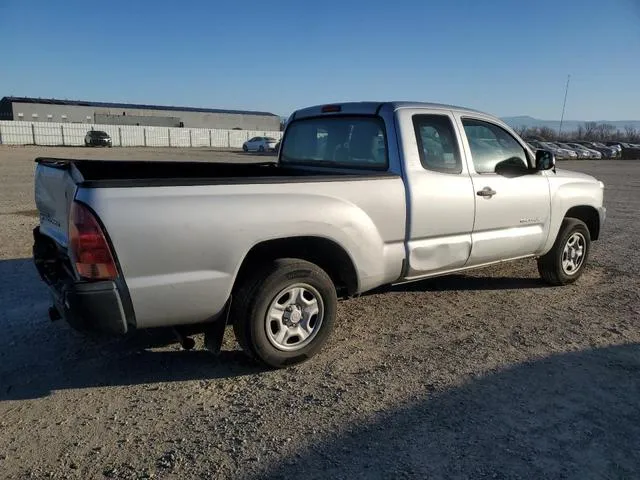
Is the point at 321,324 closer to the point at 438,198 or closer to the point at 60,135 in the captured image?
the point at 438,198

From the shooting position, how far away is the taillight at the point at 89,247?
3.06 m

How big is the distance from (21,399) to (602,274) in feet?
20.8

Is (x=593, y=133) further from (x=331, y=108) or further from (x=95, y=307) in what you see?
(x=95, y=307)

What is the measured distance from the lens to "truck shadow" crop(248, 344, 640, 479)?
9.11ft

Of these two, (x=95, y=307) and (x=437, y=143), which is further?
(x=437, y=143)

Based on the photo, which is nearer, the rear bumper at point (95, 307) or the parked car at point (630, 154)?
the rear bumper at point (95, 307)

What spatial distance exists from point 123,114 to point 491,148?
80530 millimetres

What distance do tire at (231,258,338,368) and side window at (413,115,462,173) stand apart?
1460 mm

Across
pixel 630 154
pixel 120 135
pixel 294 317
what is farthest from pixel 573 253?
pixel 630 154

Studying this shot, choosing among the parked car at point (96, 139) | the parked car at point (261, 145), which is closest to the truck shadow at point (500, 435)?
the parked car at point (261, 145)

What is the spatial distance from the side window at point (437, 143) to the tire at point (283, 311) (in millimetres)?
1460

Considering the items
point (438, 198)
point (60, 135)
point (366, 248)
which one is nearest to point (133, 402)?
point (366, 248)

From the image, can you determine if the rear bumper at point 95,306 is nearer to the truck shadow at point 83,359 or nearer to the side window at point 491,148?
the truck shadow at point 83,359

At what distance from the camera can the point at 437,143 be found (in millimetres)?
4762
